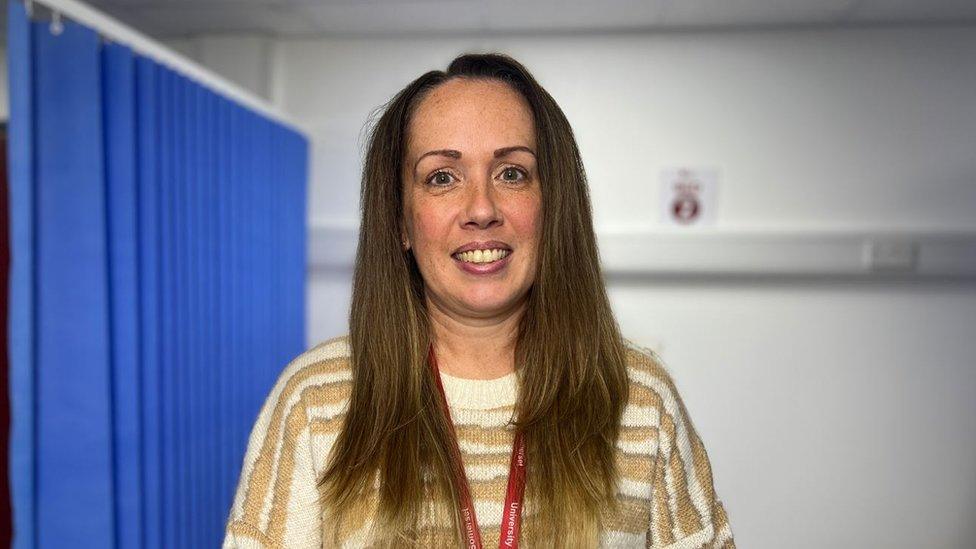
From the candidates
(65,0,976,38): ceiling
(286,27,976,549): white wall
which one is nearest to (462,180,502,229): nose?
(65,0,976,38): ceiling

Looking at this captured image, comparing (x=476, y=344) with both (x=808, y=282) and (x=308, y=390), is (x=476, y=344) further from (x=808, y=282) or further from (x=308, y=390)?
(x=808, y=282)

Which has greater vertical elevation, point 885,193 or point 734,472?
point 885,193

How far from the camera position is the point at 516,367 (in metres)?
1.33

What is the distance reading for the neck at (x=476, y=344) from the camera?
1.32m

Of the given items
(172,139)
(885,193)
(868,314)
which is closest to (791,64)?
A: (885,193)

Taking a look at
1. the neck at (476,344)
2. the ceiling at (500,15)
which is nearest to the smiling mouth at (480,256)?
the neck at (476,344)

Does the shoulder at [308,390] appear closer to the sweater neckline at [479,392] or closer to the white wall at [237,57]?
the sweater neckline at [479,392]

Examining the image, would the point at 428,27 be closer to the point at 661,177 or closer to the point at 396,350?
the point at 661,177

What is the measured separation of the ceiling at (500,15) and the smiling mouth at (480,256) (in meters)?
2.31

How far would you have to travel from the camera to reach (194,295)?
2572 millimetres

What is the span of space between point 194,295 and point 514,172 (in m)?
1.67

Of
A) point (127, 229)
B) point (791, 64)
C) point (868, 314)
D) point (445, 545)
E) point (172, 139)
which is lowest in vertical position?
point (445, 545)

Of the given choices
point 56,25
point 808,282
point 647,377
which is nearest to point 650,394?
point 647,377

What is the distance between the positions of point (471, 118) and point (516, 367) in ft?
1.42
